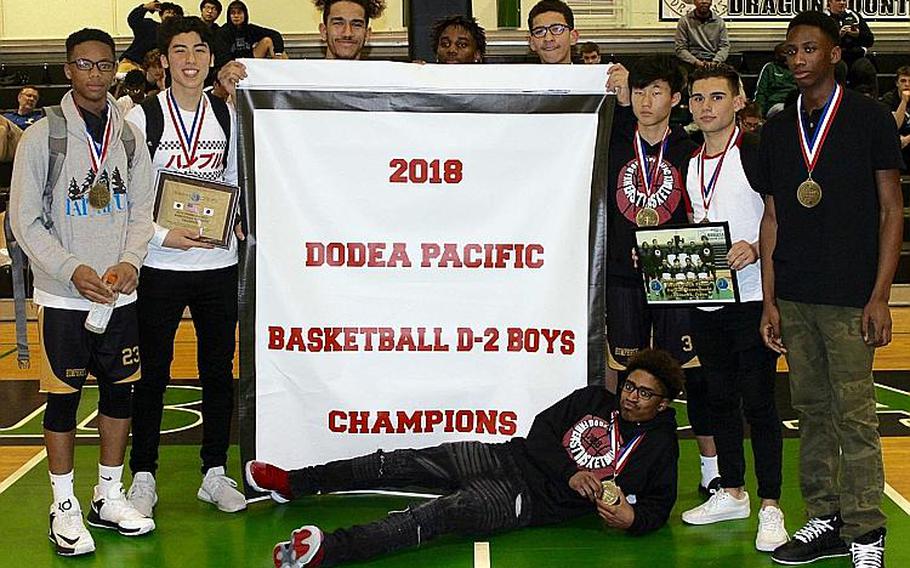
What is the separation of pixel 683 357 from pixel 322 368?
4.96 ft

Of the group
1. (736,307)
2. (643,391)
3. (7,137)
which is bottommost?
(643,391)

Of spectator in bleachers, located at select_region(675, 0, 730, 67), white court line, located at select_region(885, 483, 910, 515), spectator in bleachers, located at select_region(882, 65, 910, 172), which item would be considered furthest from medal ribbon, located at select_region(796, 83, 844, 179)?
spectator in bleachers, located at select_region(675, 0, 730, 67)

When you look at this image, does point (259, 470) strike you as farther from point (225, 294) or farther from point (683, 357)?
point (683, 357)

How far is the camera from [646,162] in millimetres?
4965

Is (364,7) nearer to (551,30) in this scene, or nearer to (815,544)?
(551,30)

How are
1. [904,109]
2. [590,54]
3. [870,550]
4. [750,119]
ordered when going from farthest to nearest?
[904,109] < [590,54] < [750,119] < [870,550]

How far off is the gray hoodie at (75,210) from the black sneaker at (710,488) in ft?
8.37

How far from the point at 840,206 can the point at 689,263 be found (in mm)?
710

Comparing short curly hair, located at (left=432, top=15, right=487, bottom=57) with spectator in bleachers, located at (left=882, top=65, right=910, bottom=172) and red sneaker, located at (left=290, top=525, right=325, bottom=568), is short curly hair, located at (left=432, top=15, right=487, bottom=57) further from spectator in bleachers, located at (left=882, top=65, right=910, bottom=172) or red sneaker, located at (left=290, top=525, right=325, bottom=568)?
spectator in bleachers, located at (left=882, top=65, right=910, bottom=172)

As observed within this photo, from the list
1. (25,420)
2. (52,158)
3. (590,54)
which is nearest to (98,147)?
(52,158)

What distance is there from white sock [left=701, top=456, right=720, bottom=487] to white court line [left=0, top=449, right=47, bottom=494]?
313 cm

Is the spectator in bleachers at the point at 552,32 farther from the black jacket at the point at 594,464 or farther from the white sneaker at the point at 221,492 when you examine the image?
the white sneaker at the point at 221,492

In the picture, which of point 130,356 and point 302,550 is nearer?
point 302,550

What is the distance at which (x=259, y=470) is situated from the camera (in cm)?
495
